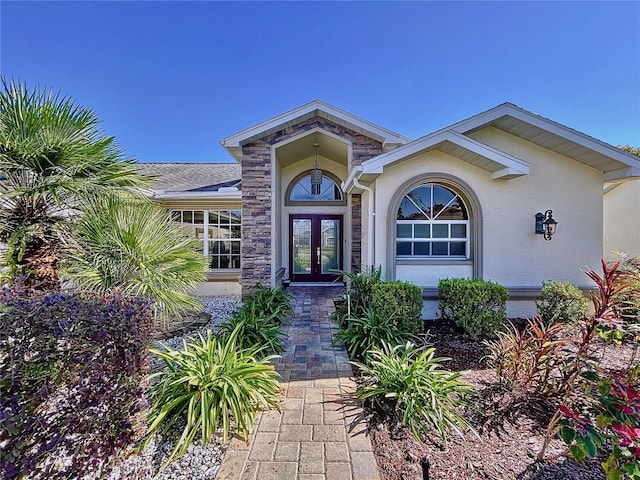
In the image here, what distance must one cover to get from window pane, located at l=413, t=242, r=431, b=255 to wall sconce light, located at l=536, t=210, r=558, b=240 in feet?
8.48

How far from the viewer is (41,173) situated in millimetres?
4125

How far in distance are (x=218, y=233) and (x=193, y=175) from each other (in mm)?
3727

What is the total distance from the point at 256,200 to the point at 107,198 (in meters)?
4.36

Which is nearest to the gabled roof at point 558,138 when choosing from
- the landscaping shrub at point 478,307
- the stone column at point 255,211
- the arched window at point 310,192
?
the landscaping shrub at point 478,307

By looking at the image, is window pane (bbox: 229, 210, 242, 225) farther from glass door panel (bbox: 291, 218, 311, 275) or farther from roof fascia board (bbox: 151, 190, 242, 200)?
glass door panel (bbox: 291, 218, 311, 275)

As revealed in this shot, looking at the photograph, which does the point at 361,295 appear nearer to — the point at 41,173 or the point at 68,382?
the point at 68,382

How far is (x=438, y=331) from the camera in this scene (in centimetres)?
639

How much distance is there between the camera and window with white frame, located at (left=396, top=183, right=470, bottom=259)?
24.2 ft

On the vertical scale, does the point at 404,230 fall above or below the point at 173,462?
above

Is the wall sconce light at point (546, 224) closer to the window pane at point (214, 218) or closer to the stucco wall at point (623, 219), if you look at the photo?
the stucco wall at point (623, 219)

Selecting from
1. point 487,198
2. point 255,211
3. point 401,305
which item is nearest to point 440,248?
point 487,198

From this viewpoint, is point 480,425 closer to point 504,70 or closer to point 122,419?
point 122,419

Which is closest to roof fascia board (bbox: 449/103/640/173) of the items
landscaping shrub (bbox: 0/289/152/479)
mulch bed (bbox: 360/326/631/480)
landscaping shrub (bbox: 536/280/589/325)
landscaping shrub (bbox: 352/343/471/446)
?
landscaping shrub (bbox: 536/280/589/325)

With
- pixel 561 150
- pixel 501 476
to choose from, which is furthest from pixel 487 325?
pixel 561 150
